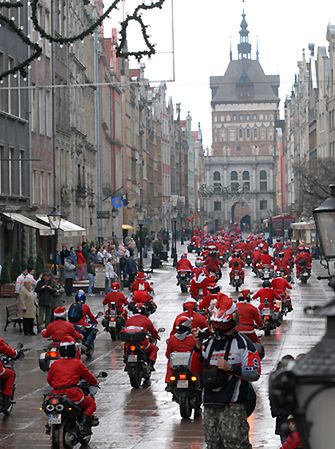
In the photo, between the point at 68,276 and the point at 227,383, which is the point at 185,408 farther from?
the point at 68,276

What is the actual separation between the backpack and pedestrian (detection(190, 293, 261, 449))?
12020mm

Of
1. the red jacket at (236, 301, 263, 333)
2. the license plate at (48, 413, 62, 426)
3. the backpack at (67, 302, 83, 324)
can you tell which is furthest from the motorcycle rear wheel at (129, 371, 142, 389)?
the license plate at (48, 413, 62, 426)

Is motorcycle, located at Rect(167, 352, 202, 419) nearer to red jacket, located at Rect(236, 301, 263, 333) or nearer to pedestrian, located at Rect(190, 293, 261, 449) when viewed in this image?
red jacket, located at Rect(236, 301, 263, 333)

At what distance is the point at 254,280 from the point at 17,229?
41.9ft

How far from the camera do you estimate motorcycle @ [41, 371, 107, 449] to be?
39.7 ft

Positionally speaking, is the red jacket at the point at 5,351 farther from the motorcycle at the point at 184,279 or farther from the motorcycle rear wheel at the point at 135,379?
the motorcycle at the point at 184,279

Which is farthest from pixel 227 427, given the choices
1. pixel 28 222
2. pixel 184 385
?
pixel 28 222

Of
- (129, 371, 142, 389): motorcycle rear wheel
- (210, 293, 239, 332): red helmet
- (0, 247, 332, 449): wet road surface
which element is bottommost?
(0, 247, 332, 449): wet road surface

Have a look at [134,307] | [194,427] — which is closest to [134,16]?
[194,427]

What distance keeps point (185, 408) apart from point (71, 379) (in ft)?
9.98

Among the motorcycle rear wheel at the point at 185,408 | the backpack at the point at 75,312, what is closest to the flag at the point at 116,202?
the backpack at the point at 75,312

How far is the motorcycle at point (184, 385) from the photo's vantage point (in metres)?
14.9

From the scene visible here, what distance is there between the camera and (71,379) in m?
12.3

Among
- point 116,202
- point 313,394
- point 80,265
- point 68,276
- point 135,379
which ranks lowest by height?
point 135,379
